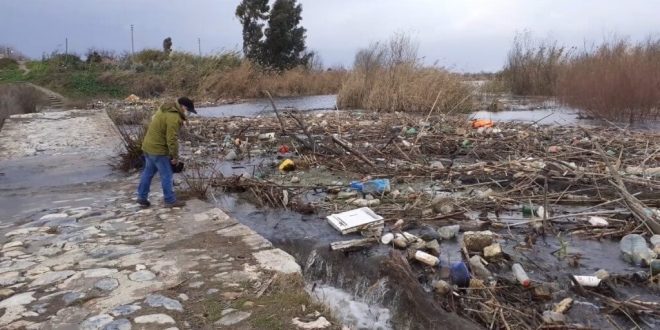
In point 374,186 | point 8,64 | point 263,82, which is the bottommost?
point 374,186

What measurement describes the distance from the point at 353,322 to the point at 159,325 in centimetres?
135

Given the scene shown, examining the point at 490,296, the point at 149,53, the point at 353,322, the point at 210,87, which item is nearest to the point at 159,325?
the point at 353,322

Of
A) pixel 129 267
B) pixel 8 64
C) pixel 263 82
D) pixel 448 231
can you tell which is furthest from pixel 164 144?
pixel 8 64

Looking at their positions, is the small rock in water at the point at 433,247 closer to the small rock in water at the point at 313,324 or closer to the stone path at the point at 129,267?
the stone path at the point at 129,267

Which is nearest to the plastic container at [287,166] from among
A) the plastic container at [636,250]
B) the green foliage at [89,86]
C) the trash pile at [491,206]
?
the trash pile at [491,206]

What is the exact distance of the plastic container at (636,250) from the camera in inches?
159

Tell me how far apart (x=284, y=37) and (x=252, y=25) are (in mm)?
2448

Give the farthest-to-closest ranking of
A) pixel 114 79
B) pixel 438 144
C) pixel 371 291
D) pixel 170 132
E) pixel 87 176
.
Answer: pixel 114 79, pixel 438 144, pixel 87 176, pixel 170 132, pixel 371 291

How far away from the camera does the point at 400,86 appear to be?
16.0m

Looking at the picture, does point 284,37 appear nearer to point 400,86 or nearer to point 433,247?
point 400,86

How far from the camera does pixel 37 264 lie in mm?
4074

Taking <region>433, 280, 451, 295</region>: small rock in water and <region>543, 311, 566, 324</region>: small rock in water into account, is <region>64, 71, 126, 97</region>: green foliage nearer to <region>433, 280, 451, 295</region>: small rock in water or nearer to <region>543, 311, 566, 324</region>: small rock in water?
<region>433, 280, 451, 295</region>: small rock in water

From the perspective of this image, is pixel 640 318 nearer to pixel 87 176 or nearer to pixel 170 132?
pixel 170 132

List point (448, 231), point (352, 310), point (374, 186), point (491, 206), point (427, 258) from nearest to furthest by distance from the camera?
point (352, 310) → point (427, 258) → point (448, 231) → point (491, 206) → point (374, 186)
